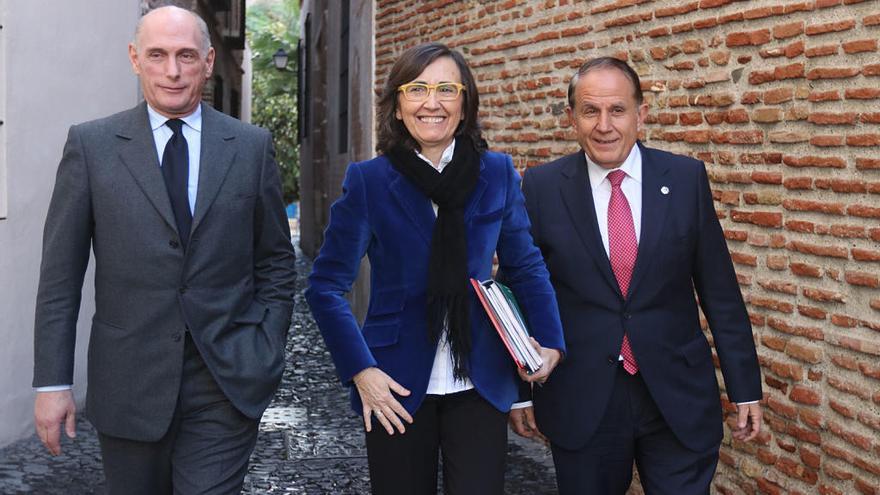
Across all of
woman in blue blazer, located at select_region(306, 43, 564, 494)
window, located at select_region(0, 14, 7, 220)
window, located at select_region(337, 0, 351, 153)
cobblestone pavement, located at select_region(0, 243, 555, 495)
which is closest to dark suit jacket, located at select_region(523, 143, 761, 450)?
woman in blue blazer, located at select_region(306, 43, 564, 494)

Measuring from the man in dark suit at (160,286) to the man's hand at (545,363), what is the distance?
74cm

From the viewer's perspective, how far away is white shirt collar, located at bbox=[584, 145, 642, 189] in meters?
3.49

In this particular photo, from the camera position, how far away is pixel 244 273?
3.26 m

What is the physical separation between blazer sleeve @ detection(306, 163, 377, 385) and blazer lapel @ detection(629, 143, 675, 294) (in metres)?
0.85

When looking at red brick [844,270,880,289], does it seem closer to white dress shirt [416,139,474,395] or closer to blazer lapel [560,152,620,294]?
blazer lapel [560,152,620,294]

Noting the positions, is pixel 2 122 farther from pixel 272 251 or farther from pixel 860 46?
pixel 860 46

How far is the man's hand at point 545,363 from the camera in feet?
10.2

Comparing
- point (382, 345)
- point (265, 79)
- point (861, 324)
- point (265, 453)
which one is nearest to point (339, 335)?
point (382, 345)

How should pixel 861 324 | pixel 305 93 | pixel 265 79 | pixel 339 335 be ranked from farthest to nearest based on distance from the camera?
pixel 265 79
pixel 305 93
pixel 861 324
pixel 339 335

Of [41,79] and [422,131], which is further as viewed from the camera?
[41,79]

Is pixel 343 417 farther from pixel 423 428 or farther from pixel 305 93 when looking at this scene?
pixel 305 93

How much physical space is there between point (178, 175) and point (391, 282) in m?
0.68

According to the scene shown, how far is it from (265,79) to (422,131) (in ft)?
113

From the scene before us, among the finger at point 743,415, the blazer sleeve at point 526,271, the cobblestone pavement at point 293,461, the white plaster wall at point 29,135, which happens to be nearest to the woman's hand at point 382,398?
the blazer sleeve at point 526,271
